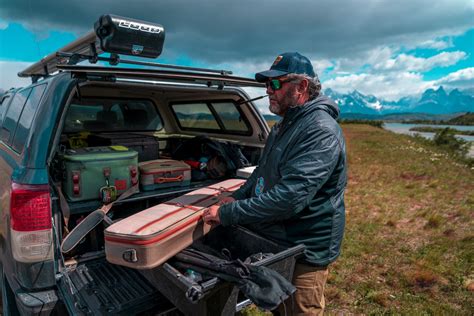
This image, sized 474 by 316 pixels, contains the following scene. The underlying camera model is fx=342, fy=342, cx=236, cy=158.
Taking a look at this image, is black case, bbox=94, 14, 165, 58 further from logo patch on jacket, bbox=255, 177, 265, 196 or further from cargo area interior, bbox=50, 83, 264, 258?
logo patch on jacket, bbox=255, 177, 265, 196

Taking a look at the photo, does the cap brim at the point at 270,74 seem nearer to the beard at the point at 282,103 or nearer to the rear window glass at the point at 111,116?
the beard at the point at 282,103

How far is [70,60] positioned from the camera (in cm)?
260

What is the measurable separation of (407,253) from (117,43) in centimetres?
408

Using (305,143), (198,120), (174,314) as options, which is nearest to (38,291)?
(174,314)

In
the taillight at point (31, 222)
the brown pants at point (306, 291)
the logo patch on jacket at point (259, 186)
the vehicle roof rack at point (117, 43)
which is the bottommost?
the brown pants at point (306, 291)

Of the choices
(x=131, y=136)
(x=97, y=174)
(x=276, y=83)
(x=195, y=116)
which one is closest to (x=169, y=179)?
(x=97, y=174)

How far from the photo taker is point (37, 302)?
2.05 m

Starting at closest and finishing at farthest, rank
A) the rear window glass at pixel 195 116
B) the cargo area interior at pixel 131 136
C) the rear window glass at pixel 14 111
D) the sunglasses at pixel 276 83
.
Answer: the sunglasses at pixel 276 83 < the cargo area interior at pixel 131 136 < the rear window glass at pixel 14 111 < the rear window glass at pixel 195 116

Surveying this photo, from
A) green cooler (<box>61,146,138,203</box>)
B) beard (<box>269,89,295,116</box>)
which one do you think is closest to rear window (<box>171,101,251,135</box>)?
green cooler (<box>61,146,138,203</box>)

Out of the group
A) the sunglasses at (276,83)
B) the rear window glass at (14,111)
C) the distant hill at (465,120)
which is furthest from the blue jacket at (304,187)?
the distant hill at (465,120)

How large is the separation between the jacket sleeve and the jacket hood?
0.63ft

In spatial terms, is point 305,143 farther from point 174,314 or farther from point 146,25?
point 146,25

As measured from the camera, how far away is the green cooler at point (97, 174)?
97.8 inches

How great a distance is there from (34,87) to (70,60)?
18.7 inches
